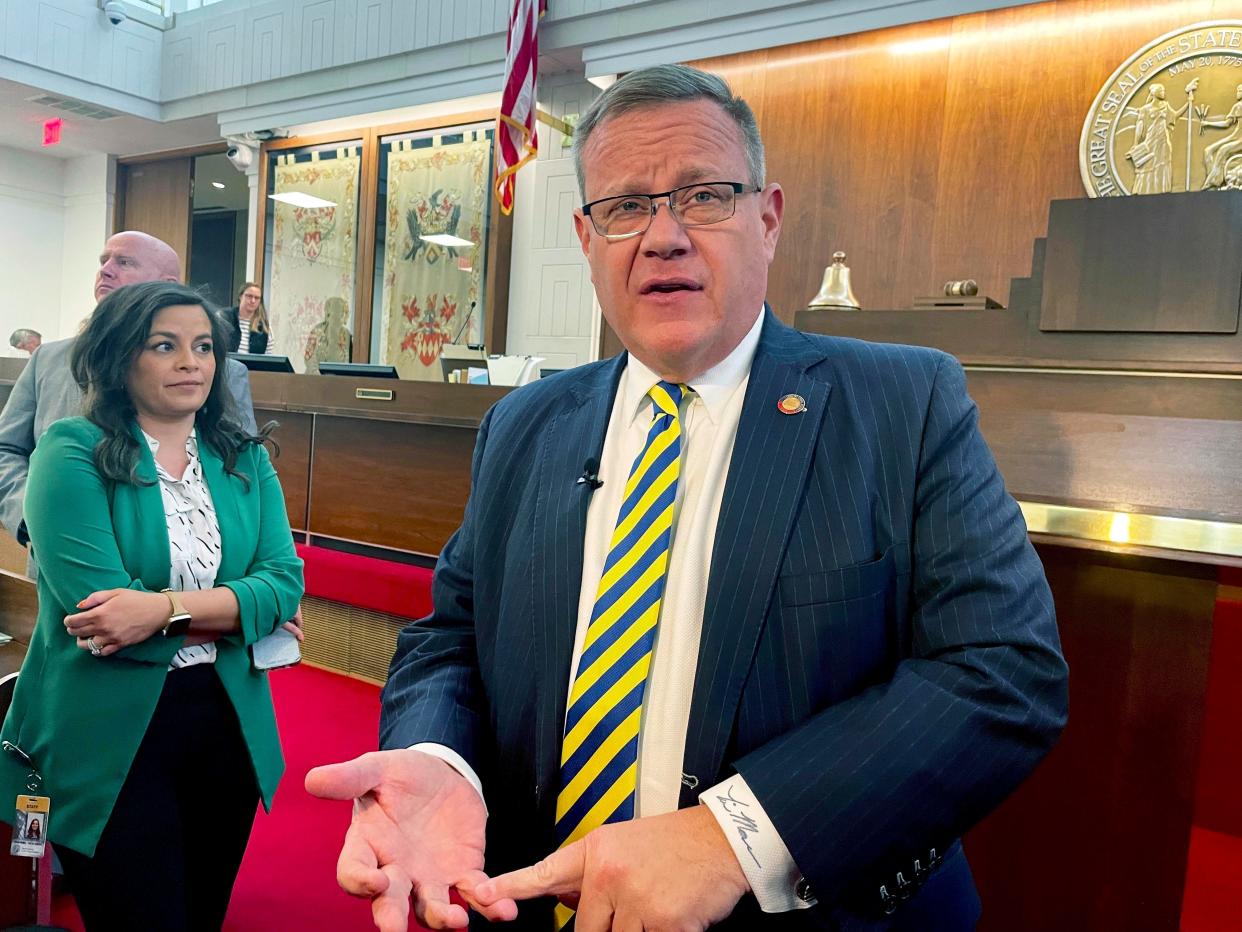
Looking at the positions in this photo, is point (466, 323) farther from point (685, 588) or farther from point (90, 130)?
point (685, 588)

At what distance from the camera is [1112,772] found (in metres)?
1.76

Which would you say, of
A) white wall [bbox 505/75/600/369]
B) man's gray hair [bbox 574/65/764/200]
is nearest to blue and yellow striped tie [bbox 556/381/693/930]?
man's gray hair [bbox 574/65/764/200]

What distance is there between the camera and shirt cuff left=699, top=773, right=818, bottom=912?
33.2 inches

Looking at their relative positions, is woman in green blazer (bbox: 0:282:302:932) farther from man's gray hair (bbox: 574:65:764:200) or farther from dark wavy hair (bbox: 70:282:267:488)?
man's gray hair (bbox: 574:65:764:200)

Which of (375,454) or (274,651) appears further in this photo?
(375,454)

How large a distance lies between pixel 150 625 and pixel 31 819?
38cm

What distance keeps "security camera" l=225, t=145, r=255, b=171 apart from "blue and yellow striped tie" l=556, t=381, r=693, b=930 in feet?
27.3

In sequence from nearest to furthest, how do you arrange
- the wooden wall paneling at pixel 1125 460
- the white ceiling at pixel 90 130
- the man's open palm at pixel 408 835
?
the man's open palm at pixel 408 835 < the wooden wall paneling at pixel 1125 460 < the white ceiling at pixel 90 130

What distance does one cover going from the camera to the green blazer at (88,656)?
1.50 m

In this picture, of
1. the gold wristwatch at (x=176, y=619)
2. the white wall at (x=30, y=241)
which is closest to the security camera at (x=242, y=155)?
the white wall at (x=30, y=241)

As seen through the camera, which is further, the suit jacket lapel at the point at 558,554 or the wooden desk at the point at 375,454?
the wooden desk at the point at 375,454

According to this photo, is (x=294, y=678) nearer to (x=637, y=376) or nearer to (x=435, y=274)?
(x=637, y=376)

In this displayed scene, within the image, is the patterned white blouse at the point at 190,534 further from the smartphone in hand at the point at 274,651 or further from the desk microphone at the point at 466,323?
the desk microphone at the point at 466,323
